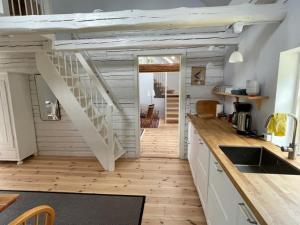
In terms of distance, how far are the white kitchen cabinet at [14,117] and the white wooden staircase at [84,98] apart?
992 millimetres

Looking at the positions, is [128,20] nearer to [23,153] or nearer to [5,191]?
[5,191]

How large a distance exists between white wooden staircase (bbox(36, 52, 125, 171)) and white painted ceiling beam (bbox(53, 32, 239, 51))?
461 millimetres

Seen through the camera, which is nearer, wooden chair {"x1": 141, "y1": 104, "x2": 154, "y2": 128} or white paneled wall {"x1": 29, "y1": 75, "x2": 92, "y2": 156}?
white paneled wall {"x1": 29, "y1": 75, "x2": 92, "y2": 156}

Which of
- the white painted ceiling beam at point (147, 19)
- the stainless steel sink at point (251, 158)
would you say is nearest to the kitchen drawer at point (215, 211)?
the stainless steel sink at point (251, 158)

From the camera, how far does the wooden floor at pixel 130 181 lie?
2.34m

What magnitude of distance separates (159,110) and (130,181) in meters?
6.11

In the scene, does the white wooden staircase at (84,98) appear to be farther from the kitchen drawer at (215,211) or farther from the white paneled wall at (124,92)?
the kitchen drawer at (215,211)

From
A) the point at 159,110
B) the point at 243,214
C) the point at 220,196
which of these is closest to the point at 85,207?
the point at 220,196

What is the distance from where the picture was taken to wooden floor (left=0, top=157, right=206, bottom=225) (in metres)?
2.34

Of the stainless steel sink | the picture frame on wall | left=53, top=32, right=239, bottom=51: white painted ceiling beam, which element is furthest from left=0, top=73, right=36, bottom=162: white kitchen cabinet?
the stainless steel sink

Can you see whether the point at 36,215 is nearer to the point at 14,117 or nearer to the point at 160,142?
the point at 14,117

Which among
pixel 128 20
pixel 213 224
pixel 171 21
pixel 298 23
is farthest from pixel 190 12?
pixel 213 224

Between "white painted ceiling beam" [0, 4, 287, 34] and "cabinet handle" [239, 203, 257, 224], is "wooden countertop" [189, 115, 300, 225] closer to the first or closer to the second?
"cabinet handle" [239, 203, 257, 224]

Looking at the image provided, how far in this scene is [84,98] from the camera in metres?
3.56
